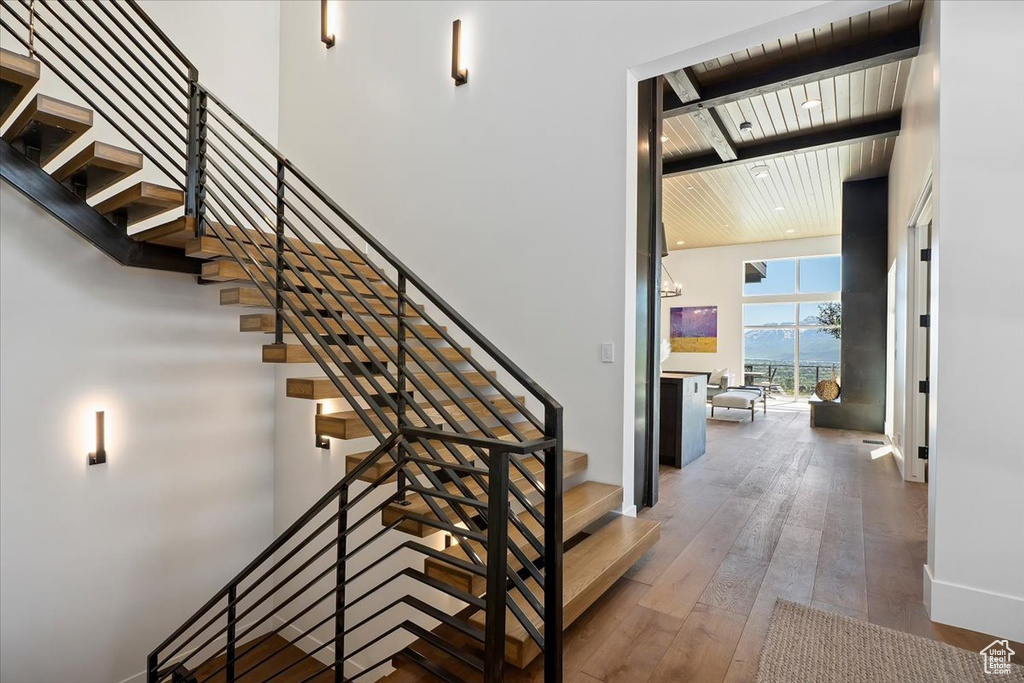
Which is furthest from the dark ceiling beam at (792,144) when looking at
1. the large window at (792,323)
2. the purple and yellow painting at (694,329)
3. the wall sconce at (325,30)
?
the purple and yellow painting at (694,329)

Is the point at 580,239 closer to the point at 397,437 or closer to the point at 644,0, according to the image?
the point at 644,0

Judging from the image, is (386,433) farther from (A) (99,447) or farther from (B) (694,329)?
(B) (694,329)

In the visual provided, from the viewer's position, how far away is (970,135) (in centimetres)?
222

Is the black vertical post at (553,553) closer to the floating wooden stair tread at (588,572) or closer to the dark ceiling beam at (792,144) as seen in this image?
the floating wooden stair tread at (588,572)

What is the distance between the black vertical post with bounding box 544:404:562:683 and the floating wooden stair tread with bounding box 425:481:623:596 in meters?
0.15

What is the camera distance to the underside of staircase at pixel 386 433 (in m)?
1.79

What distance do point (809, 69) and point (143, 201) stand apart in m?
4.98

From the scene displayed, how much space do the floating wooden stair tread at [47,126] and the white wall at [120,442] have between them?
0.86m

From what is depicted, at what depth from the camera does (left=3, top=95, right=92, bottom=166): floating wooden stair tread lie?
2.50 meters

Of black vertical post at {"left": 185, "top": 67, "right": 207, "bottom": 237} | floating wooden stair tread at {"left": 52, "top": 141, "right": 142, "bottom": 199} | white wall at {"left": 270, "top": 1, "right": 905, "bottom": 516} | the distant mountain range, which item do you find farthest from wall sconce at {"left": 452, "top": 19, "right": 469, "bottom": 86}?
the distant mountain range

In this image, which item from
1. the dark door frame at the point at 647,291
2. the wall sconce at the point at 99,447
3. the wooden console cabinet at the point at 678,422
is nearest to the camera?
the dark door frame at the point at 647,291

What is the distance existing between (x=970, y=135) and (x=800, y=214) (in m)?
7.44

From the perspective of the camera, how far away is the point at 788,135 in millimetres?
5879

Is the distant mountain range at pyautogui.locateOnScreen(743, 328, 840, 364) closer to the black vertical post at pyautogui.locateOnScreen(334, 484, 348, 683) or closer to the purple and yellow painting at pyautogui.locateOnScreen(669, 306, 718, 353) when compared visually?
the purple and yellow painting at pyautogui.locateOnScreen(669, 306, 718, 353)
